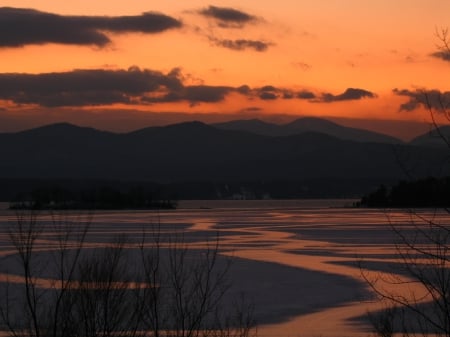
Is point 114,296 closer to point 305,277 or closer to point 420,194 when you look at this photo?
point 305,277

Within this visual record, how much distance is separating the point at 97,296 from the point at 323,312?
32.2ft

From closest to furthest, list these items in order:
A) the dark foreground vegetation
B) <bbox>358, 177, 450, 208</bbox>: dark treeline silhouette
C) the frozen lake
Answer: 1. <bbox>358, 177, 450, 208</bbox>: dark treeline silhouette
2. the dark foreground vegetation
3. the frozen lake

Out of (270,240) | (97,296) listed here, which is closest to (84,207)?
(270,240)

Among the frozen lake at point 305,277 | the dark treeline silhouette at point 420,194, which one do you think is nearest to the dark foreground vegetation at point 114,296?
the frozen lake at point 305,277

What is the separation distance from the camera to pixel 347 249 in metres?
37.9

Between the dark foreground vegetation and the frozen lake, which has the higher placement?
the dark foreground vegetation

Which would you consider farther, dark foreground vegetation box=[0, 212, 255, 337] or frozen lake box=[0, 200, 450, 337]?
frozen lake box=[0, 200, 450, 337]

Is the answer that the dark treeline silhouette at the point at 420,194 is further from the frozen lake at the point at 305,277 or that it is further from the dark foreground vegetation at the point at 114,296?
the dark foreground vegetation at the point at 114,296

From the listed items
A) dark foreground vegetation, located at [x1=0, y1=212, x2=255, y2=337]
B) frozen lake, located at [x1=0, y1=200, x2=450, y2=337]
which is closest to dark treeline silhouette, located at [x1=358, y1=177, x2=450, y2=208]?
frozen lake, located at [x1=0, y1=200, x2=450, y2=337]

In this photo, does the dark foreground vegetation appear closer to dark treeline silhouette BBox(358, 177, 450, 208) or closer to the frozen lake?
the frozen lake

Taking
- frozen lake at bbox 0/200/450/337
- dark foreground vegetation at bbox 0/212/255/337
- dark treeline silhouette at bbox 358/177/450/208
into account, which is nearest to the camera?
dark treeline silhouette at bbox 358/177/450/208

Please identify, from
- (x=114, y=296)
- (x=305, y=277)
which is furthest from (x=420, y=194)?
(x=114, y=296)

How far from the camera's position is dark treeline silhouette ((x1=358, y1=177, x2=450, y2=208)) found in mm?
9320

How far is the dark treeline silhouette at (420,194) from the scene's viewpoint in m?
9.32
